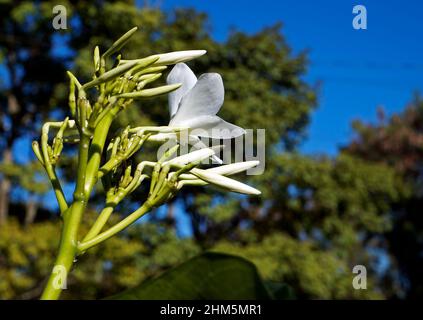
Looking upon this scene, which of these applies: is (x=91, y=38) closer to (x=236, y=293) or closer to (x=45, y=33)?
(x=45, y=33)

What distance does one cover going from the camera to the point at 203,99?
547 mm

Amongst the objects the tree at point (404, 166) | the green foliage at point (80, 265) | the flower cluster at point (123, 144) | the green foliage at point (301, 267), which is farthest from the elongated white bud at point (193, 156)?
the tree at point (404, 166)

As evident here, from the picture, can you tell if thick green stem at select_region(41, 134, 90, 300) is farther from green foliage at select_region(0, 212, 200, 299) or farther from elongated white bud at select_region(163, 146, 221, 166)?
green foliage at select_region(0, 212, 200, 299)

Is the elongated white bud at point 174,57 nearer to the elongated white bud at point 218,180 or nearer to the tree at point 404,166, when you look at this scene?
the elongated white bud at point 218,180

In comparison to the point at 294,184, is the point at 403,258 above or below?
below

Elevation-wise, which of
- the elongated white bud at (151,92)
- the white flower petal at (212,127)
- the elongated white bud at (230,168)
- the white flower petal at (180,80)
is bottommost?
the elongated white bud at (230,168)

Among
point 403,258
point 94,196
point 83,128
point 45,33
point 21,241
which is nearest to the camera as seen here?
point 83,128

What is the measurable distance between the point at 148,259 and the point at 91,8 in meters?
3.38

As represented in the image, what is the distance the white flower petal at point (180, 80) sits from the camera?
588 millimetres

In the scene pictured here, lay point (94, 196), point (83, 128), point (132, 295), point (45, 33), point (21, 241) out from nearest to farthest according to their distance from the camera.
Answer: point (83, 128), point (132, 295), point (21, 241), point (94, 196), point (45, 33)

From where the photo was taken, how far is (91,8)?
27.0 ft


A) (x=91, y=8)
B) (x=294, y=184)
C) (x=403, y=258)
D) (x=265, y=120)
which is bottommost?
(x=403, y=258)

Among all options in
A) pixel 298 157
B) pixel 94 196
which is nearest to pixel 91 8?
pixel 94 196

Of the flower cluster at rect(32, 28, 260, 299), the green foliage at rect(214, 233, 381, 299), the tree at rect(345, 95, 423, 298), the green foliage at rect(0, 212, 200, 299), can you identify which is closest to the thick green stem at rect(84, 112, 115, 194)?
the flower cluster at rect(32, 28, 260, 299)
